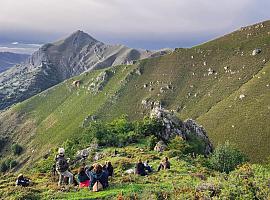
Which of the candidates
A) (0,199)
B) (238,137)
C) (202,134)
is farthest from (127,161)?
(238,137)

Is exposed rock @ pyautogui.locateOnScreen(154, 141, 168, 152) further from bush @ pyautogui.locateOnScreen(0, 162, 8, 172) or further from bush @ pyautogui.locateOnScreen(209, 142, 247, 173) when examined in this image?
bush @ pyautogui.locateOnScreen(0, 162, 8, 172)

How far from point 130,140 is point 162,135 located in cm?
553

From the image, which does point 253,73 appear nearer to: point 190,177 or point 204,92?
point 204,92

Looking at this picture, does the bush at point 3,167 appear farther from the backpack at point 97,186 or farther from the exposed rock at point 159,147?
the backpack at point 97,186

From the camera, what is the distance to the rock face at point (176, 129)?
6562 cm

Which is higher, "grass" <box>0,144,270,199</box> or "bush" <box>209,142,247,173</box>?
"grass" <box>0,144,270,199</box>

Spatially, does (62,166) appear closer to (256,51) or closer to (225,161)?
(225,161)

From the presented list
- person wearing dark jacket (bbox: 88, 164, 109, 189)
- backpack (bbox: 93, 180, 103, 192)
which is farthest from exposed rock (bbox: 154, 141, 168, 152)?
backpack (bbox: 93, 180, 103, 192)

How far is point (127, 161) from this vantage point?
1706 inches

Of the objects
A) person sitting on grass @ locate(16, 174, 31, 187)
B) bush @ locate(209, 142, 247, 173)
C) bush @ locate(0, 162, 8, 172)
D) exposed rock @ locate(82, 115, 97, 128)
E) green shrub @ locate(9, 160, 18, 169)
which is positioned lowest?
bush @ locate(0, 162, 8, 172)

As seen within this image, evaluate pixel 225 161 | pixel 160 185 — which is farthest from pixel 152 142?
pixel 160 185

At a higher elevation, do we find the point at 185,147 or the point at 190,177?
the point at 190,177

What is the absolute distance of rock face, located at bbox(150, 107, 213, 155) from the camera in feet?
215

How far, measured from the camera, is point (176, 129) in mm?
66750
